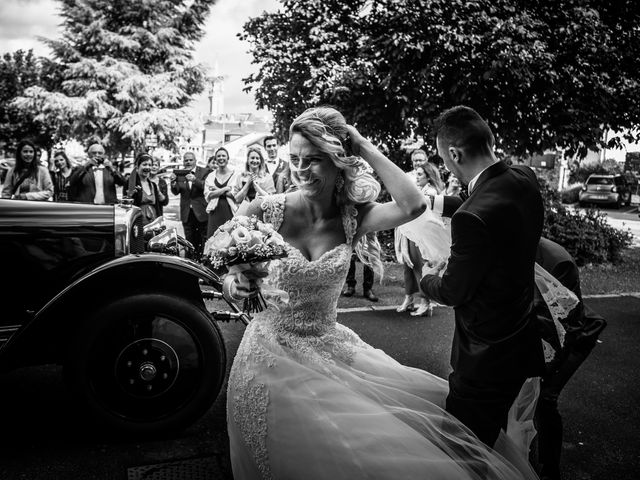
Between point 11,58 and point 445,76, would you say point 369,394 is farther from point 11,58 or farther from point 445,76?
point 11,58

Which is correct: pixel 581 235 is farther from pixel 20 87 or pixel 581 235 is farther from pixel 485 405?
pixel 20 87

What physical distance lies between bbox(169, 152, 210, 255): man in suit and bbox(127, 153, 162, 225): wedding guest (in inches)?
21.3

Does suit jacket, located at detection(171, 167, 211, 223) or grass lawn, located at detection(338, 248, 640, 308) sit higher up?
suit jacket, located at detection(171, 167, 211, 223)

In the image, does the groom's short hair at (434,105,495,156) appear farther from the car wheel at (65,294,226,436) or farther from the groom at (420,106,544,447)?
the car wheel at (65,294,226,436)

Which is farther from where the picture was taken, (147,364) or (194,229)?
(194,229)

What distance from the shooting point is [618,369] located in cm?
514

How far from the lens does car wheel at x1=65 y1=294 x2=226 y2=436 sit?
344cm

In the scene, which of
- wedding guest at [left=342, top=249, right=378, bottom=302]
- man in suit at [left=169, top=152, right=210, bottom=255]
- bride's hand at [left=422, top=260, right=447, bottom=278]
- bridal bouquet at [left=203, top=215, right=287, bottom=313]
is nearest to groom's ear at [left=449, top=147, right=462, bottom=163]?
bride's hand at [left=422, top=260, right=447, bottom=278]

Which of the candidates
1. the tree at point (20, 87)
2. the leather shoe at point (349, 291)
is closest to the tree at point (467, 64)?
the leather shoe at point (349, 291)

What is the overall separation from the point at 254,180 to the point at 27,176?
Result: 3455 mm

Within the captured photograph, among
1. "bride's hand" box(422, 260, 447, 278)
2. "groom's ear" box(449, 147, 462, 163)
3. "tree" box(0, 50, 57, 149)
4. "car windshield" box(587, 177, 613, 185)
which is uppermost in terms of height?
"tree" box(0, 50, 57, 149)

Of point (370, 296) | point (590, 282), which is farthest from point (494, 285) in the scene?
point (590, 282)

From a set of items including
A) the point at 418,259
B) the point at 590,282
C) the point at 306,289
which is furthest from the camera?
the point at 590,282

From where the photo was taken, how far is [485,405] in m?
2.14
